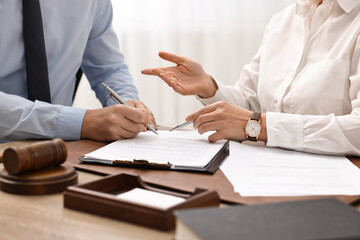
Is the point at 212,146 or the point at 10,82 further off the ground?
the point at 10,82

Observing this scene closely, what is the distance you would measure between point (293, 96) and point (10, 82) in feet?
3.27

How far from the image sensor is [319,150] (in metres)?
1.18

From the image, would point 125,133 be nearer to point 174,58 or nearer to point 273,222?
point 174,58

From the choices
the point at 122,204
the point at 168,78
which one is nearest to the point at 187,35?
the point at 168,78

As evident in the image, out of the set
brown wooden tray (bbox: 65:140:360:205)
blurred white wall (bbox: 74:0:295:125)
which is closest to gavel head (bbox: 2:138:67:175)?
brown wooden tray (bbox: 65:140:360:205)

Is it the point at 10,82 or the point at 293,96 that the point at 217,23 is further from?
the point at 10,82

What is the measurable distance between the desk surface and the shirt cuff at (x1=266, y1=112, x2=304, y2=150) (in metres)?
0.43

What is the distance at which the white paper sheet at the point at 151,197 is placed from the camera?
0.73 metres

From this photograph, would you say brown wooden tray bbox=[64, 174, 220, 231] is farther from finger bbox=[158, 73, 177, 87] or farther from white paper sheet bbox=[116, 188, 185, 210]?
finger bbox=[158, 73, 177, 87]

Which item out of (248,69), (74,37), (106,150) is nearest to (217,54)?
(248,69)

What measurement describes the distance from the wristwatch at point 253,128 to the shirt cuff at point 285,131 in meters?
0.03

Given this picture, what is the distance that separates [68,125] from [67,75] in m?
0.46

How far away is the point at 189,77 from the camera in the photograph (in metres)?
1.61

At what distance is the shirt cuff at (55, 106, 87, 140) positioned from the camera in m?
1.30
